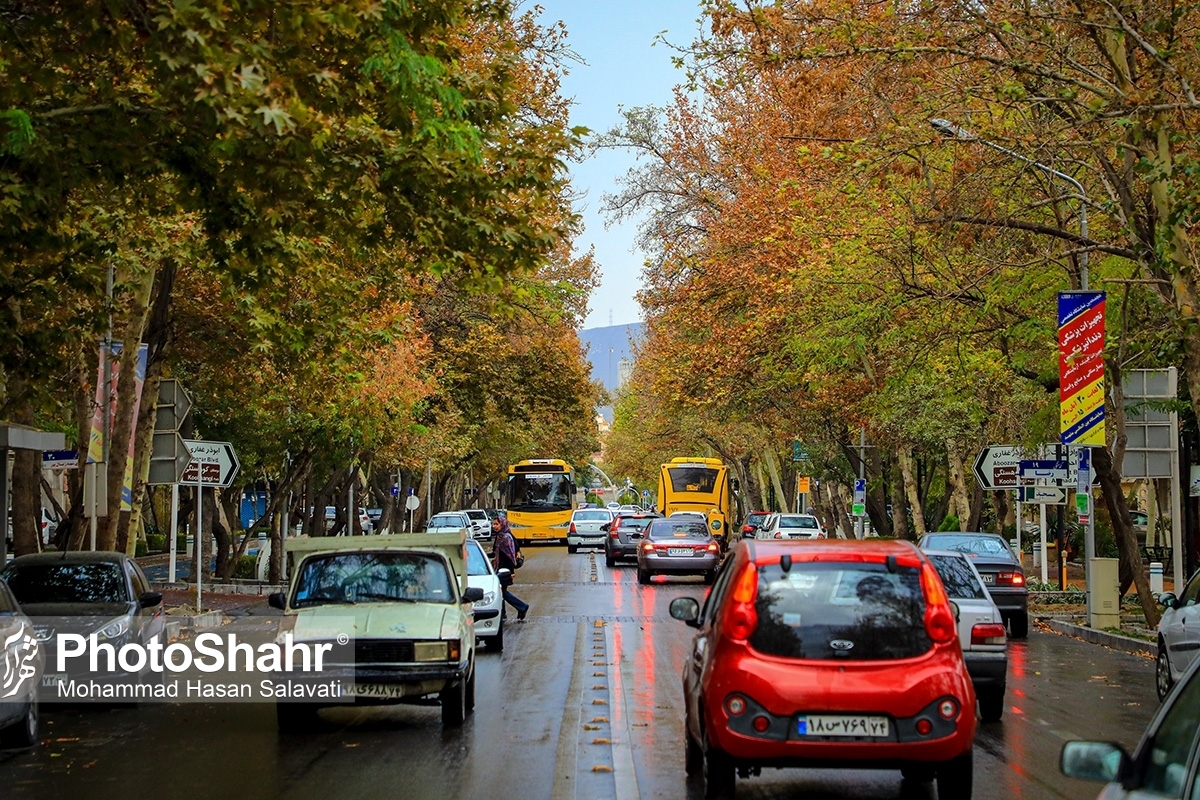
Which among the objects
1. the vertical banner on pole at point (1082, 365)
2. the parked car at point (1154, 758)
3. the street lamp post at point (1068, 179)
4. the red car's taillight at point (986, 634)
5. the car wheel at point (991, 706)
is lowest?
the car wheel at point (991, 706)

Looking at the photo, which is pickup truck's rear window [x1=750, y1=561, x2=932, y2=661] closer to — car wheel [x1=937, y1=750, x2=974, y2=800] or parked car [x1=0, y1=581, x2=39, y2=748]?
car wheel [x1=937, y1=750, x2=974, y2=800]

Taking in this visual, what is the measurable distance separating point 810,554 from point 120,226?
1100 cm

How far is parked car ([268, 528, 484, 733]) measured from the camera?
41.2ft

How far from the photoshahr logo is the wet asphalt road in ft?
2.01

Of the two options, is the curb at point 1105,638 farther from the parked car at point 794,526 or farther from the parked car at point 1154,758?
the parked car at point 1154,758

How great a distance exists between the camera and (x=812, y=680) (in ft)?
28.0

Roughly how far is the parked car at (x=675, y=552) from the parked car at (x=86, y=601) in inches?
826

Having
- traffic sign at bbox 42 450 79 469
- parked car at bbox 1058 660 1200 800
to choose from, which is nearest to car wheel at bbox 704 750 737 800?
parked car at bbox 1058 660 1200 800

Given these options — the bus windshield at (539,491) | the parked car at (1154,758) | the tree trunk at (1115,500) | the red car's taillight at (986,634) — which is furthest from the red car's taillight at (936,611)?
the bus windshield at (539,491)

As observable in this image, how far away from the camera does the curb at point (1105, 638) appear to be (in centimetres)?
2166

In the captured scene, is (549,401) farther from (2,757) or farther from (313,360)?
(2,757)

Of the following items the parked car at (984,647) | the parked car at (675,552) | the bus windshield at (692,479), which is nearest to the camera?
the parked car at (984,647)

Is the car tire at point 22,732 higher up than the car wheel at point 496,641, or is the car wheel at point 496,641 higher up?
the car tire at point 22,732

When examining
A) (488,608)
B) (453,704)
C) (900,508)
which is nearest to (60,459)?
(488,608)
